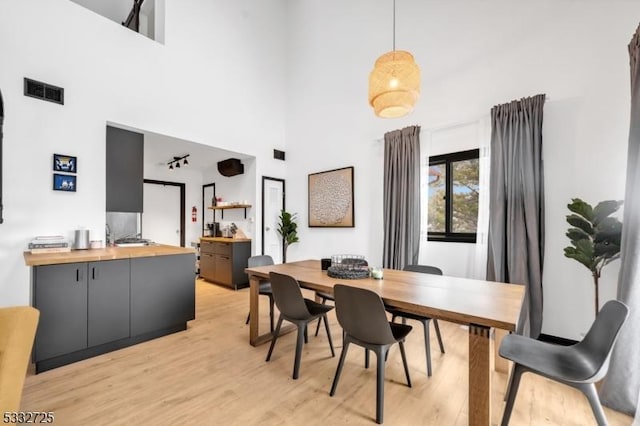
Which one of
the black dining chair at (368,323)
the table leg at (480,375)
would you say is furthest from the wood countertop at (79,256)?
the table leg at (480,375)

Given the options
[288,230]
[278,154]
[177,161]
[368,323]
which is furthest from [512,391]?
[177,161]

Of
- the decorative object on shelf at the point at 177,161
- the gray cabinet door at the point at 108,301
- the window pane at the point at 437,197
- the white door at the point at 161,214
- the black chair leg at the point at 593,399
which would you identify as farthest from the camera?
the white door at the point at 161,214

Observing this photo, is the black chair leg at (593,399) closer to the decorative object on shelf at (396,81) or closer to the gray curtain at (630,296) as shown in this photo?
the gray curtain at (630,296)

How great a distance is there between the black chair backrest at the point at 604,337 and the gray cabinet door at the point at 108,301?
11.3ft

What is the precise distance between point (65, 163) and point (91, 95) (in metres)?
0.84

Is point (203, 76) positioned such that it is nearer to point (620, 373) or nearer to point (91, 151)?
point (91, 151)

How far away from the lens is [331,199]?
4758mm

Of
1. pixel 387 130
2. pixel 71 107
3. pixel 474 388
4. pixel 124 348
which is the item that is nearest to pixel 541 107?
pixel 387 130

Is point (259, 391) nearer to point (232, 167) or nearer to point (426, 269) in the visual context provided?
point (426, 269)

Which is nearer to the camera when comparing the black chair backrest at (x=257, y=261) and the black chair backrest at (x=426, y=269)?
the black chair backrest at (x=426, y=269)

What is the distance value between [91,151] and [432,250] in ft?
14.0

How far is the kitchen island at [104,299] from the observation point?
2.21 metres

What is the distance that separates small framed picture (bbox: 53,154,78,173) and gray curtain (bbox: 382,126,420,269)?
3.72 metres

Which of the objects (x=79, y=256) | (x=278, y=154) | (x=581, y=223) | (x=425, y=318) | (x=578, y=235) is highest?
(x=278, y=154)
